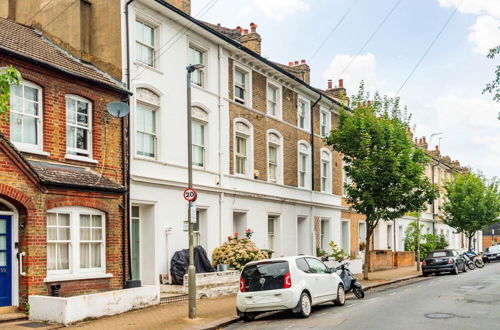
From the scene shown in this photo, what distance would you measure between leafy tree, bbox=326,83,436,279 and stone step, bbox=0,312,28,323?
17000 mm

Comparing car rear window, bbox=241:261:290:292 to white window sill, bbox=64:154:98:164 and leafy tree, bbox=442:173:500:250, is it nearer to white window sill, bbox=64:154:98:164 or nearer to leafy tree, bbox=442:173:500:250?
white window sill, bbox=64:154:98:164

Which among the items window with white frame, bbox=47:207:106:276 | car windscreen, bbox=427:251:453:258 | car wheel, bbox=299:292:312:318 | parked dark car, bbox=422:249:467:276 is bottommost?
parked dark car, bbox=422:249:467:276

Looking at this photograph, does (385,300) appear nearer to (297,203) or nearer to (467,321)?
(467,321)

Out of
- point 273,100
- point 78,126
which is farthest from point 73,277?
point 273,100

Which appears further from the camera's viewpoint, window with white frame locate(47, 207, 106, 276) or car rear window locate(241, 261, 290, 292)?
window with white frame locate(47, 207, 106, 276)

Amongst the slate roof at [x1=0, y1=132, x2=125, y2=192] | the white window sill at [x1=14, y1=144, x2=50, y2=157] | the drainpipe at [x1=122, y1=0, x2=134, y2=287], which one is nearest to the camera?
the slate roof at [x1=0, y1=132, x2=125, y2=192]

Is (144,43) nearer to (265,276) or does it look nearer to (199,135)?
(199,135)

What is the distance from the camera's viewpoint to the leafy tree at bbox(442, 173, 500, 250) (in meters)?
51.0

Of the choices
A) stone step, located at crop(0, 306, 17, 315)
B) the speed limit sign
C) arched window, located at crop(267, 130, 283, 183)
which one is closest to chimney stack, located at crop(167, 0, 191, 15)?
arched window, located at crop(267, 130, 283, 183)

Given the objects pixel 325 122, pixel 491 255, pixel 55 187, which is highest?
pixel 325 122

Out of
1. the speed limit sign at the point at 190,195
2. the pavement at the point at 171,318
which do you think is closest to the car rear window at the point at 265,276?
the pavement at the point at 171,318

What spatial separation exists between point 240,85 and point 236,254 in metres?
7.63

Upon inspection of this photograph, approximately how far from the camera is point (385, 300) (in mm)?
18078

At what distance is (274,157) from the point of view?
91.2ft
